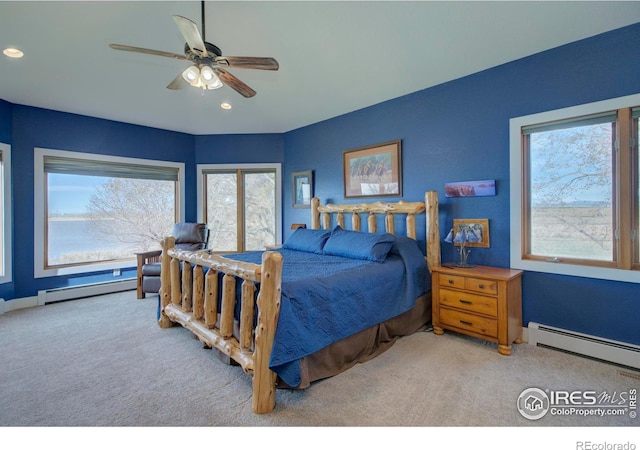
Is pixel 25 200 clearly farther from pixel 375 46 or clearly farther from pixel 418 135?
pixel 418 135

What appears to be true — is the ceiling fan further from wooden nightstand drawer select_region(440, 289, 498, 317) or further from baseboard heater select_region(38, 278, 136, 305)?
Answer: baseboard heater select_region(38, 278, 136, 305)

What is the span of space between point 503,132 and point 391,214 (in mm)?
1442

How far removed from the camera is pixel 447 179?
11.1 feet

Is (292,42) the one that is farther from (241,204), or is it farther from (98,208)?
(98,208)

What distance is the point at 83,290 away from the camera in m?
4.36

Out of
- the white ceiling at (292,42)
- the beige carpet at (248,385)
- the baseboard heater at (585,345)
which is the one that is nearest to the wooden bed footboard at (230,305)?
the beige carpet at (248,385)

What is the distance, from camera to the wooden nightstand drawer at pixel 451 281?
2.82m

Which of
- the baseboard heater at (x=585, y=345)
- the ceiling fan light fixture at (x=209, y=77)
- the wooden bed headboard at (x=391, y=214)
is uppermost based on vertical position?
the ceiling fan light fixture at (x=209, y=77)

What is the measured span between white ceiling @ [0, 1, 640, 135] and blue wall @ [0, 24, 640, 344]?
192 mm

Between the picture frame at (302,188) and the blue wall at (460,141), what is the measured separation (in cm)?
10

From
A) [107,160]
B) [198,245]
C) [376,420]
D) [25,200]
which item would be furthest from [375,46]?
[25,200]

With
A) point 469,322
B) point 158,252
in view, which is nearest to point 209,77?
point 469,322

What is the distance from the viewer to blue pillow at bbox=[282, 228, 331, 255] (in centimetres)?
367

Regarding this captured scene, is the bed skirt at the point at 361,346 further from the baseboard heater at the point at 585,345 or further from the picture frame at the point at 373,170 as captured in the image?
the picture frame at the point at 373,170
